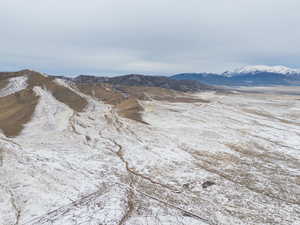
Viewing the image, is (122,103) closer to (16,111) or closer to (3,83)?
(16,111)

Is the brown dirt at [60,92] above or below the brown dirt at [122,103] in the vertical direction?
above

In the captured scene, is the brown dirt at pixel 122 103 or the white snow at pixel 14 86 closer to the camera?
the brown dirt at pixel 122 103

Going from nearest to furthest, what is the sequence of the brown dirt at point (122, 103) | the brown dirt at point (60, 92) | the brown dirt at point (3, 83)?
1. the brown dirt at point (122, 103)
2. the brown dirt at point (60, 92)
3. the brown dirt at point (3, 83)

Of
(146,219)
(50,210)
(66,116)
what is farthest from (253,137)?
(66,116)

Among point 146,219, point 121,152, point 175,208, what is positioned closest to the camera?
point 146,219

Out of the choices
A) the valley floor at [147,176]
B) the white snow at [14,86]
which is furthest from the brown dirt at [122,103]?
the white snow at [14,86]

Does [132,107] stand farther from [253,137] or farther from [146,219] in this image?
[146,219]

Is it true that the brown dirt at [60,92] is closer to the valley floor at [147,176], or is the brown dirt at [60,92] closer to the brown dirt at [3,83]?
the brown dirt at [3,83]

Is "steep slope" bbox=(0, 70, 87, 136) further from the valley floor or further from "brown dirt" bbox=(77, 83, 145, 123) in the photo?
"brown dirt" bbox=(77, 83, 145, 123)
